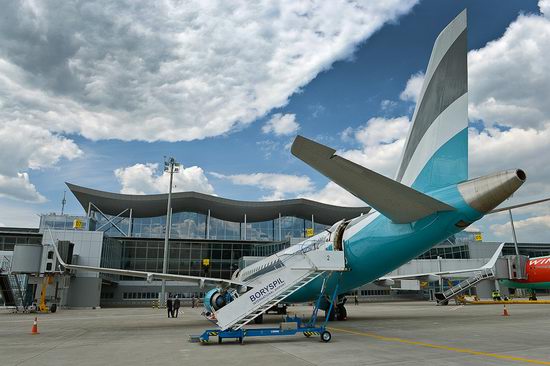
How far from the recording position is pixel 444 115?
429 inches

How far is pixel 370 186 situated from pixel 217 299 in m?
13.4

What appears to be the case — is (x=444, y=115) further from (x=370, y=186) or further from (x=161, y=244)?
(x=161, y=244)

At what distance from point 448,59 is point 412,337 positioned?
30.1ft

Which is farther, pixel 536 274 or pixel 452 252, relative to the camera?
pixel 452 252

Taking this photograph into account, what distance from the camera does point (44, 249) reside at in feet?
114

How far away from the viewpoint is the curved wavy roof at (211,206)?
6688 cm

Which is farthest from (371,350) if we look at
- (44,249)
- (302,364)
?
(44,249)

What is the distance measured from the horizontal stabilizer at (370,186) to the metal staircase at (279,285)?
126 inches

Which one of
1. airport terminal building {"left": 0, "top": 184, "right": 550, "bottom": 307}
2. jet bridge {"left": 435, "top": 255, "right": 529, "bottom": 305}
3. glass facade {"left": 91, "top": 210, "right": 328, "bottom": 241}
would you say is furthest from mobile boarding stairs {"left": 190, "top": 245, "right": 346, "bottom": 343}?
glass facade {"left": 91, "top": 210, "right": 328, "bottom": 241}

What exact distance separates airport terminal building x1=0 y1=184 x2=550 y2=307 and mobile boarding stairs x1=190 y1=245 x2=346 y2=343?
24.7 m

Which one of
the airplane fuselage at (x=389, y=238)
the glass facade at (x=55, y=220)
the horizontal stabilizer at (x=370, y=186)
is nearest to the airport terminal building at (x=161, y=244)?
the glass facade at (x=55, y=220)

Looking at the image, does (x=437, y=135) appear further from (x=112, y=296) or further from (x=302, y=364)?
(x=112, y=296)

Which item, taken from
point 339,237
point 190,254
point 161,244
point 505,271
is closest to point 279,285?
point 339,237

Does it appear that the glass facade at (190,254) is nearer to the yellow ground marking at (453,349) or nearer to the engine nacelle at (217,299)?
the engine nacelle at (217,299)
